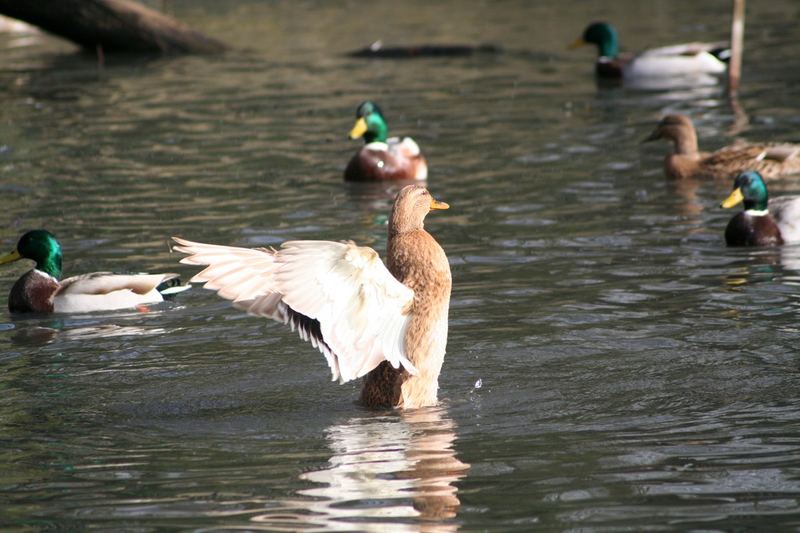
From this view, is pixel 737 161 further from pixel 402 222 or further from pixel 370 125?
pixel 402 222

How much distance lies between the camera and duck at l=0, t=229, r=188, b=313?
9508 millimetres

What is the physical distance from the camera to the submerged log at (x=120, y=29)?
22664 millimetres

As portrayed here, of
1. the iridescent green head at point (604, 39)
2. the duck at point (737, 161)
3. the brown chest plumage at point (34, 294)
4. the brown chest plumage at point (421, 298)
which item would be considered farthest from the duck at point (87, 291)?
the iridescent green head at point (604, 39)

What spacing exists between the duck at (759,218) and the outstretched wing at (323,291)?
178 inches

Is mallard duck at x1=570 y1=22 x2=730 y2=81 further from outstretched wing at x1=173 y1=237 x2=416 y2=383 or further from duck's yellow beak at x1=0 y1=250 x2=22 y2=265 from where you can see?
outstretched wing at x1=173 y1=237 x2=416 y2=383

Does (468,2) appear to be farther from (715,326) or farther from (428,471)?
(428,471)

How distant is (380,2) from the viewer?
1178 inches

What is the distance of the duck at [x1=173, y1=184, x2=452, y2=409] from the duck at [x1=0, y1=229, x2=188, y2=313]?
8.76 feet

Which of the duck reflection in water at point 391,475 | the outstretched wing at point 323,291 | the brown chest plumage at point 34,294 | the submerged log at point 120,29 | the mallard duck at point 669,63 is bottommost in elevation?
the duck reflection in water at point 391,475

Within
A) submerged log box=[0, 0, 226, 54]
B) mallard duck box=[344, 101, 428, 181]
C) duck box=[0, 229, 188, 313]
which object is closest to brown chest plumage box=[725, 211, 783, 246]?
mallard duck box=[344, 101, 428, 181]

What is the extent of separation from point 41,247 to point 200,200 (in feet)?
9.26

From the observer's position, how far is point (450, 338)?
845cm

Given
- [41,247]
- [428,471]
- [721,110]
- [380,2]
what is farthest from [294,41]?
[428,471]

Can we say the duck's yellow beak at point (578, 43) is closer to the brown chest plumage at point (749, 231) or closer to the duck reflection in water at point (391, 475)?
the brown chest plumage at point (749, 231)
